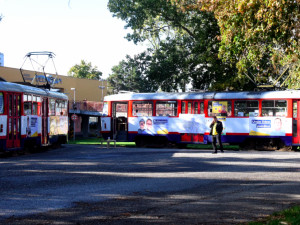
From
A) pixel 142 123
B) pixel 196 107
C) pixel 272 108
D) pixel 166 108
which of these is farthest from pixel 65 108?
pixel 272 108

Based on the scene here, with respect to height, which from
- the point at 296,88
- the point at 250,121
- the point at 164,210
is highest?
the point at 296,88

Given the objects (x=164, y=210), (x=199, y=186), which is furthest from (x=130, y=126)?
(x=164, y=210)

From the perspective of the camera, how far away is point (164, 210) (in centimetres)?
862

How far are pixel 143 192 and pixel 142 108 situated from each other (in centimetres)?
1982

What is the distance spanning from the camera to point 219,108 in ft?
91.8

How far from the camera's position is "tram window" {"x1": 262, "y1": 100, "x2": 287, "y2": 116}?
26.2m

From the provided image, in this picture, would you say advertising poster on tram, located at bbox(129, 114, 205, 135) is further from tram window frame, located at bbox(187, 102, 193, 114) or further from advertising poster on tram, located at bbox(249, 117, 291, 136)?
advertising poster on tram, located at bbox(249, 117, 291, 136)

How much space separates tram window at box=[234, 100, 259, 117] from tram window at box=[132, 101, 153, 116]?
5469 millimetres

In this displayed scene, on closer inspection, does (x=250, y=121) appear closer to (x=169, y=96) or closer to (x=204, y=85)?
(x=169, y=96)

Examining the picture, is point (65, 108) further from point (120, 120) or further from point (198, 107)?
point (198, 107)

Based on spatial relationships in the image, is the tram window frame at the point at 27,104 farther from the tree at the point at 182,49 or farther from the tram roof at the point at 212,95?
the tree at the point at 182,49

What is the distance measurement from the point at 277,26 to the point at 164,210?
26.3 feet

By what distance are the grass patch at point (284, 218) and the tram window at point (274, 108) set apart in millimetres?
18280

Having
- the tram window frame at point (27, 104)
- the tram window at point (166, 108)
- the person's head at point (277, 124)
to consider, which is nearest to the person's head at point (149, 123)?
the tram window at point (166, 108)
